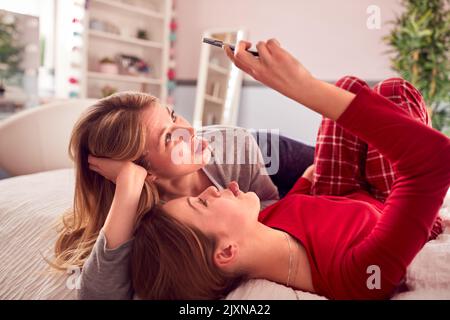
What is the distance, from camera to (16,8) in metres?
0.47

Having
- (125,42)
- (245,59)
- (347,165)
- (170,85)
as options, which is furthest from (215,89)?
(245,59)

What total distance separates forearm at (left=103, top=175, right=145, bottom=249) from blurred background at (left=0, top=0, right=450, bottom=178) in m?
0.36

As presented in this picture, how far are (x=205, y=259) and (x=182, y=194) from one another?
9 centimetres

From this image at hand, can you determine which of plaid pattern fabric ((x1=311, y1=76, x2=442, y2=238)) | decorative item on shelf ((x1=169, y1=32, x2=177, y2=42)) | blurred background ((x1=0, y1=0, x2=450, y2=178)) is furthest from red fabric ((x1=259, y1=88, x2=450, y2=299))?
decorative item on shelf ((x1=169, y1=32, x2=177, y2=42))

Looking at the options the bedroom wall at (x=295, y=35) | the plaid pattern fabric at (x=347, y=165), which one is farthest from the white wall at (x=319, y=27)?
the plaid pattern fabric at (x=347, y=165)

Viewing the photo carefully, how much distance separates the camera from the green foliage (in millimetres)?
461

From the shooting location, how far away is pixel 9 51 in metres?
0.48

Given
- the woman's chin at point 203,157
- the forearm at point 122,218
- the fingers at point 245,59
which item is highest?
the fingers at point 245,59

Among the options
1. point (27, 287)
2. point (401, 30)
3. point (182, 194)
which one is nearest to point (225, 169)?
point (182, 194)

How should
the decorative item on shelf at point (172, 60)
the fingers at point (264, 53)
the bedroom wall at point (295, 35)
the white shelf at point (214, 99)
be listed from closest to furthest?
the fingers at point (264, 53) → the bedroom wall at point (295, 35) → the white shelf at point (214, 99) → the decorative item on shelf at point (172, 60)

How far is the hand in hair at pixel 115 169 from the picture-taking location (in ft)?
1.30

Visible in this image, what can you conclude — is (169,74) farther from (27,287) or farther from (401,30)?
(27,287)

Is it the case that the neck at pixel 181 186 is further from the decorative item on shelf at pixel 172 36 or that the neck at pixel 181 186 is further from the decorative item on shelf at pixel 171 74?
the decorative item on shelf at pixel 172 36

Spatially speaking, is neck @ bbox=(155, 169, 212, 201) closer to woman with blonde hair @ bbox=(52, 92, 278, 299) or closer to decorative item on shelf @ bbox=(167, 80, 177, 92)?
woman with blonde hair @ bbox=(52, 92, 278, 299)
